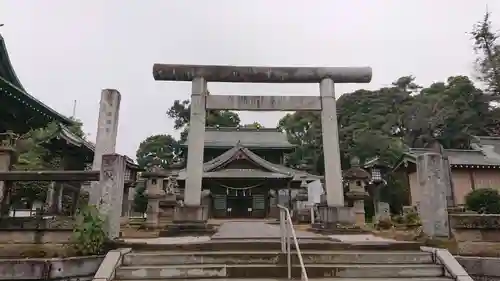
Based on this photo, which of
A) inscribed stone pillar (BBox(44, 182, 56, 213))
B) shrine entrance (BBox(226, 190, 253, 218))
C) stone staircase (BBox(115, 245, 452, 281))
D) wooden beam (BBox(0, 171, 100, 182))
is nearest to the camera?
stone staircase (BBox(115, 245, 452, 281))

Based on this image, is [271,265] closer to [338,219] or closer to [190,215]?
[190,215]

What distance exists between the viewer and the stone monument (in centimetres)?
1062

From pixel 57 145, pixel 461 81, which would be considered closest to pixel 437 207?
pixel 57 145

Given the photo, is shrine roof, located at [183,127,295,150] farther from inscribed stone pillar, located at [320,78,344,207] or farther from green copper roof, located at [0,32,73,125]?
inscribed stone pillar, located at [320,78,344,207]

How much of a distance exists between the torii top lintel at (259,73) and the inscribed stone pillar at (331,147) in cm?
37

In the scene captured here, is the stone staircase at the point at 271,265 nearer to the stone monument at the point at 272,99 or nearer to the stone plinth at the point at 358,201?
the stone monument at the point at 272,99

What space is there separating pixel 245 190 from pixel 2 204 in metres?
21.3

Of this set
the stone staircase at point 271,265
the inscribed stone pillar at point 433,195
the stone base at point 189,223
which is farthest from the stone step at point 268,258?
the stone base at point 189,223

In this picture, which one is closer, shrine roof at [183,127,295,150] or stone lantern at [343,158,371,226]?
stone lantern at [343,158,371,226]

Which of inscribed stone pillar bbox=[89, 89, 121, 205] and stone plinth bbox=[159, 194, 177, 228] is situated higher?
inscribed stone pillar bbox=[89, 89, 121, 205]

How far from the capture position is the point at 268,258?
578cm

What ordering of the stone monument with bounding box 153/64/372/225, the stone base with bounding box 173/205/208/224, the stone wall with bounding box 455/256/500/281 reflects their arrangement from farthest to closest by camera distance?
1. the stone monument with bounding box 153/64/372/225
2. the stone base with bounding box 173/205/208/224
3. the stone wall with bounding box 455/256/500/281

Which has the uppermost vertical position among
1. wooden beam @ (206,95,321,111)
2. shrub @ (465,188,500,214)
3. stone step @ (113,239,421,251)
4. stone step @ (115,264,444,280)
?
wooden beam @ (206,95,321,111)

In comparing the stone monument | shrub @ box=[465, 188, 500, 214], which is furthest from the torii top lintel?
shrub @ box=[465, 188, 500, 214]
